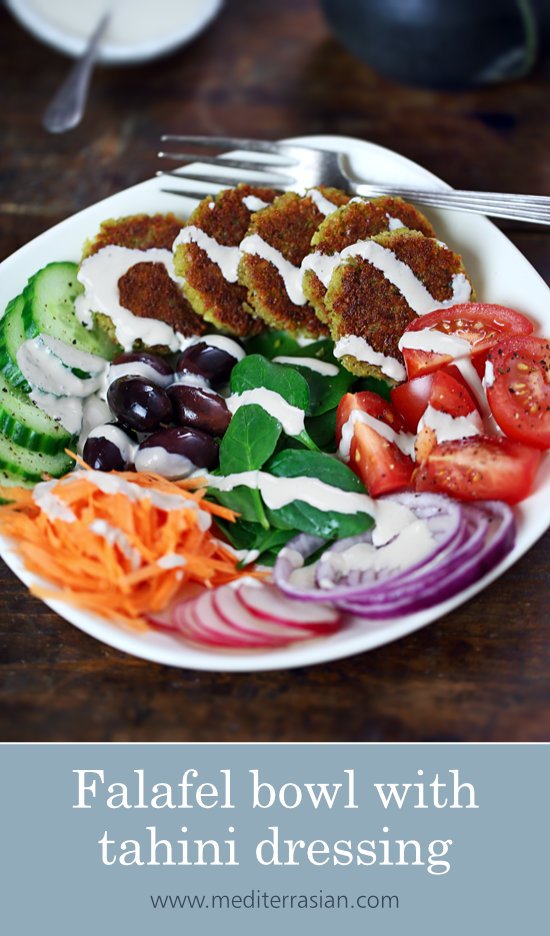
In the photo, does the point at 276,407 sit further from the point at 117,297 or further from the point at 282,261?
the point at 117,297

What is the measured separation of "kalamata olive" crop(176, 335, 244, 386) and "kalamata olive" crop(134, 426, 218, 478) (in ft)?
0.83

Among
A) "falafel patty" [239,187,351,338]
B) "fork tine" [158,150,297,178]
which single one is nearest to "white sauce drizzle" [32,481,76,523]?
"falafel patty" [239,187,351,338]

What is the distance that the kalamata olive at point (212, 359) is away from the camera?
307 centimetres

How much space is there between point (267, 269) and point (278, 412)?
49 centimetres

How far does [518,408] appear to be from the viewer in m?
2.75

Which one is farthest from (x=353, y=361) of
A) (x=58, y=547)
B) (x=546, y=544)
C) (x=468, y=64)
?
(x=468, y=64)

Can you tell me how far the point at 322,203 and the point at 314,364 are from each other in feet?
1.73

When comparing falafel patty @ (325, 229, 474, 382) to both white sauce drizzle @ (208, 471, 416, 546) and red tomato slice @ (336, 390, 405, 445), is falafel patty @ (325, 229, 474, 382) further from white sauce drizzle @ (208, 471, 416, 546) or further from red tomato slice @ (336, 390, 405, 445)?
white sauce drizzle @ (208, 471, 416, 546)

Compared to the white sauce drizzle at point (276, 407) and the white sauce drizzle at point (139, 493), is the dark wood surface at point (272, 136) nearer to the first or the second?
the white sauce drizzle at point (139, 493)

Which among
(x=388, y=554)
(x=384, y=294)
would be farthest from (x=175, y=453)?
(x=384, y=294)

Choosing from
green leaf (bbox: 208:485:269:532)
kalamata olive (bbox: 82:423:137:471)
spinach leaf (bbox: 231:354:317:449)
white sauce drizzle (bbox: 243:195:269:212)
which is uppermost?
white sauce drizzle (bbox: 243:195:269:212)

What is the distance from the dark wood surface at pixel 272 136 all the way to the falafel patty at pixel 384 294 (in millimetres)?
769

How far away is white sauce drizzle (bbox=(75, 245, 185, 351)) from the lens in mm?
3137

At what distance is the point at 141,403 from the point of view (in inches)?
114
